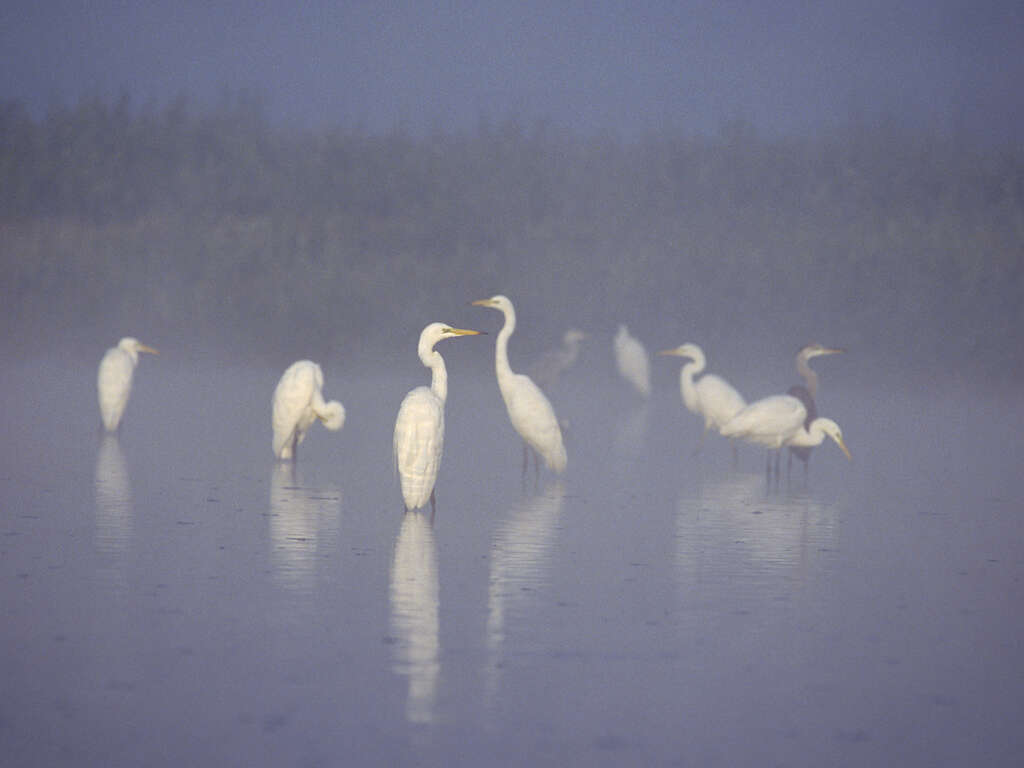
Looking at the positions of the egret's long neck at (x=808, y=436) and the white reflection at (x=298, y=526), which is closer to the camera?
the white reflection at (x=298, y=526)

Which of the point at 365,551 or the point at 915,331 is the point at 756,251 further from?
the point at 365,551

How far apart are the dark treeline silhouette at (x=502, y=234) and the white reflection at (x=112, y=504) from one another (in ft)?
54.3

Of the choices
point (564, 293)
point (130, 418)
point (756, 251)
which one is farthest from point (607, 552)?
point (756, 251)

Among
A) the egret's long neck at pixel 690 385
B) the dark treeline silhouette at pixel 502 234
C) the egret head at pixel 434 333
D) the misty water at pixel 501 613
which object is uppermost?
the dark treeline silhouette at pixel 502 234


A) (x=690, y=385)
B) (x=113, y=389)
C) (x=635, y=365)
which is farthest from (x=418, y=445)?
(x=635, y=365)

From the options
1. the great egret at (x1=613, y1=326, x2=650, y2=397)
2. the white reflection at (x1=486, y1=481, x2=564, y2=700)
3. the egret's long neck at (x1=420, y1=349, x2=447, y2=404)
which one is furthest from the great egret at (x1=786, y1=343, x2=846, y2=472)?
the great egret at (x1=613, y1=326, x2=650, y2=397)

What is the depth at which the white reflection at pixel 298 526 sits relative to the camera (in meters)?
6.00

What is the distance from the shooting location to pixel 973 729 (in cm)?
411

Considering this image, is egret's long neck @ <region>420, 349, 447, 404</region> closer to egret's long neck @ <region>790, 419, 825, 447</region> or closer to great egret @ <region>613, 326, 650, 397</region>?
egret's long neck @ <region>790, 419, 825, 447</region>

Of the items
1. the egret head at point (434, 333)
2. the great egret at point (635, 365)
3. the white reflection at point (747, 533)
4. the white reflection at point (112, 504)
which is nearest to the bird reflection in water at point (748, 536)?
the white reflection at point (747, 533)

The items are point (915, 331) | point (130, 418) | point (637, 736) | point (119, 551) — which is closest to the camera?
point (637, 736)

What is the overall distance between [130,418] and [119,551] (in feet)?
24.8

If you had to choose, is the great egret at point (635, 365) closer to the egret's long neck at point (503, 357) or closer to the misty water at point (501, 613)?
the egret's long neck at point (503, 357)

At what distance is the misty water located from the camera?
3.95m
